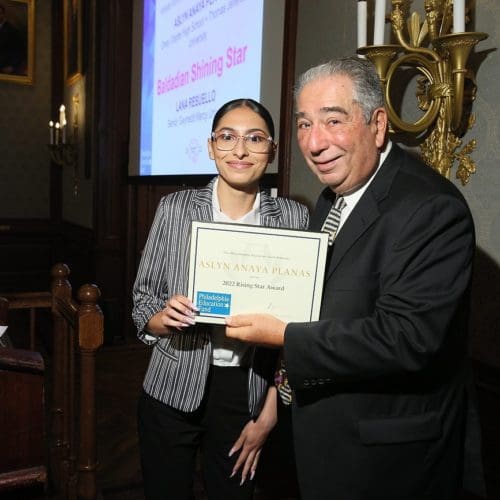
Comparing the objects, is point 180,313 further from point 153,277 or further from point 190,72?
point 190,72

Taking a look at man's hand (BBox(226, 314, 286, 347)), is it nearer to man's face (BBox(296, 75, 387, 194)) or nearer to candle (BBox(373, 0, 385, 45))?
man's face (BBox(296, 75, 387, 194))

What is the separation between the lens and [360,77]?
1.20m

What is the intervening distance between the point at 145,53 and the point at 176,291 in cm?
360

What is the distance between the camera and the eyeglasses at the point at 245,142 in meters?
1.59

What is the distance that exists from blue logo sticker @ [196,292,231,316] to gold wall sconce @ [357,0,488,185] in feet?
3.10

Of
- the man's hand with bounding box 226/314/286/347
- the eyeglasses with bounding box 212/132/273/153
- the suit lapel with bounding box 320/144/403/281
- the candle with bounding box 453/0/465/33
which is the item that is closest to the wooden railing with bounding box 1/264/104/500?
the eyeglasses with bounding box 212/132/273/153

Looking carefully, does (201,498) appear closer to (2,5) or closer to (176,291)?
(176,291)

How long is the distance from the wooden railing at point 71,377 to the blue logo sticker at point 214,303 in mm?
862

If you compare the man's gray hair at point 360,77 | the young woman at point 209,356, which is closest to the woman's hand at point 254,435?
the young woman at point 209,356

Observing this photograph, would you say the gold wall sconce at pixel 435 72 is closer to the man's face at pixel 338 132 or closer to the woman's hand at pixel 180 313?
the man's face at pixel 338 132

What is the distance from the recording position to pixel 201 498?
283 cm

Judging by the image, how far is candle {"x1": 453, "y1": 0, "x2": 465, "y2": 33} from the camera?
161 centimetres

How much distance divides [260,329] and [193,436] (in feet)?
2.00

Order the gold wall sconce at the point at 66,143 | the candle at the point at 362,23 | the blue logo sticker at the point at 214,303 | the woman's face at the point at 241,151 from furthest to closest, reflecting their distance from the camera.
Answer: the gold wall sconce at the point at 66,143 < the candle at the point at 362,23 < the woman's face at the point at 241,151 < the blue logo sticker at the point at 214,303
